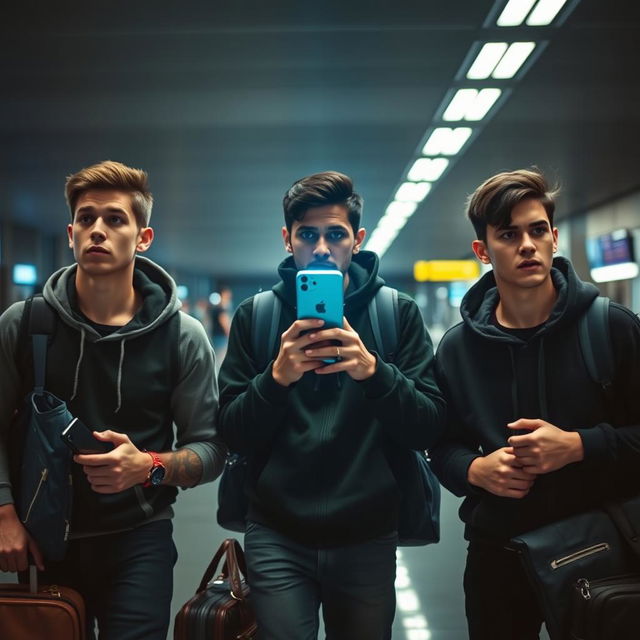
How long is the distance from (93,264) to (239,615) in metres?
1.31

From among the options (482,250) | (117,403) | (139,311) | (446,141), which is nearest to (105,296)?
(139,311)

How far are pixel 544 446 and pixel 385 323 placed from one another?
664 millimetres

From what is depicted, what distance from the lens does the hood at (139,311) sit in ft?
7.89

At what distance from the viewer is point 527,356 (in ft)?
7.68

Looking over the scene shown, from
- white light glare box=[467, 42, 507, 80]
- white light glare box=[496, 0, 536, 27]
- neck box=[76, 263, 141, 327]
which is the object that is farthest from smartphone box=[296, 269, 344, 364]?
white light glare box=[467, 42, 507, 80]

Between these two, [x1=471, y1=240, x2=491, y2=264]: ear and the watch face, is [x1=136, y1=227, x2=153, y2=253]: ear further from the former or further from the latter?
[x1=471, y1=240, x2=491, y2=264]: ear

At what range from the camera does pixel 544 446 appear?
2.14 meters

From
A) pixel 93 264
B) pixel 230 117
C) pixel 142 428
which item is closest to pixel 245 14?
pixel 230 117

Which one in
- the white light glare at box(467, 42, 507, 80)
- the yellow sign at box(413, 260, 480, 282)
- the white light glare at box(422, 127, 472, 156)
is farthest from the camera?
the yellow sign at box(413, 260, 480, 282)

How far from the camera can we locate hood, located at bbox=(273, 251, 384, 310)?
246 cm

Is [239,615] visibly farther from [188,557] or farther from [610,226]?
[610,226]

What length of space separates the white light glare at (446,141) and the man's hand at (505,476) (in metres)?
6.83

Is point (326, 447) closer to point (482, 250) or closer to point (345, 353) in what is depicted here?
point (345, 353)

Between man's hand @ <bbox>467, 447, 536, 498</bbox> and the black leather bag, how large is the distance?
0.44 ft
